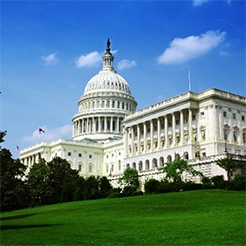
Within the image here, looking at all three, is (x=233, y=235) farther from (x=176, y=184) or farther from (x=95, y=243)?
(x=176, y=184)

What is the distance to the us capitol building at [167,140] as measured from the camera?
95.1 meters

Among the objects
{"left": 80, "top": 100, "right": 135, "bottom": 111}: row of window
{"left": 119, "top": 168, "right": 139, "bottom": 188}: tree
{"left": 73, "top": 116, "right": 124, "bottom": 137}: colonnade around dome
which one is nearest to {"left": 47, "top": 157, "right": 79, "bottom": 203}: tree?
{"left": 119, "top": 168, "right": 139, "bottom": 188}: tree

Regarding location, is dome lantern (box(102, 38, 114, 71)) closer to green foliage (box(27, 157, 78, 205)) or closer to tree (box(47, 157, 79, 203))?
tree (box(47, 157, 79, 203))

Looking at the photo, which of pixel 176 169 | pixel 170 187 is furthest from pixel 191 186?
pixel 176 169

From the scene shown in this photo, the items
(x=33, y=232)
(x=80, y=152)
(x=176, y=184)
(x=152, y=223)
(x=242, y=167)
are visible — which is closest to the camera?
(x=33, y=232)

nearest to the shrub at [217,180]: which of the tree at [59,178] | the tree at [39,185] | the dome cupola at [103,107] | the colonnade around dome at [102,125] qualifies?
the tree at [59,178]

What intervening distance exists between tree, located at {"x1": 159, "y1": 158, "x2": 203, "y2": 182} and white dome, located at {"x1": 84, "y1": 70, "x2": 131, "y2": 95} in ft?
290

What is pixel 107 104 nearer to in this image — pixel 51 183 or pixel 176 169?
pixel 51 183

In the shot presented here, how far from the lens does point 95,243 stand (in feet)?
76.3

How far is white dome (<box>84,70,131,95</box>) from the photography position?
169000 millimetres

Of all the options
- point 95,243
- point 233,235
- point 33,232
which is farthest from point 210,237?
point 33,232

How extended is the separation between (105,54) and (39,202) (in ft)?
382

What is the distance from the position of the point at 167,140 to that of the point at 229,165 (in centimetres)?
3130

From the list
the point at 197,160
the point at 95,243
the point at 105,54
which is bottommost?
the point at 95,243
